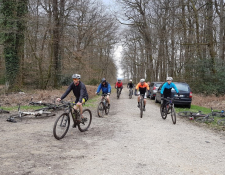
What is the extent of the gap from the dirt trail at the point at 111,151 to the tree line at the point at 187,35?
1604 centimetres

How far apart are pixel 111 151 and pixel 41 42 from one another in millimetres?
16699

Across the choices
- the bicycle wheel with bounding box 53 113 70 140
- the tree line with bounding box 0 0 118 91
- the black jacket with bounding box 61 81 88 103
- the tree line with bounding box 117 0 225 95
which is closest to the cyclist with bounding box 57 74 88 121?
the black jacket with bounding box 61 81 88 103

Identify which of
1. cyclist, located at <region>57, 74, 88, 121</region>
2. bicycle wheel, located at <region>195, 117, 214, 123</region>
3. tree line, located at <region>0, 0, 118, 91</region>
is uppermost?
tree line, located at <region>0, 0, 118, 91</region>

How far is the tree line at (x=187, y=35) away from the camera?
2144cm

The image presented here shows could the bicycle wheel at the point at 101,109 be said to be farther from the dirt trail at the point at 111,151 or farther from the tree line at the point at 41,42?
the tree line at the point at 41,42

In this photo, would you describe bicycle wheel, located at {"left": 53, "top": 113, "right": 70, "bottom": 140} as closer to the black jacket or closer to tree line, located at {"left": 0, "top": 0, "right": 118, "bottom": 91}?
the black jacket

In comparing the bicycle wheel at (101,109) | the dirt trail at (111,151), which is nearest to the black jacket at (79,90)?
the dirt trail at (111,151)

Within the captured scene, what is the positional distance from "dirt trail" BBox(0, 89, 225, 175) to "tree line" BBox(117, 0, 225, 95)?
52.6 ft

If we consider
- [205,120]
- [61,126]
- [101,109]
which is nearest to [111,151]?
[61,126]

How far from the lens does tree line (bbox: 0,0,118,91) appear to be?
17125 mm

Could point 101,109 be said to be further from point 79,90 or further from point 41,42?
point 41,42

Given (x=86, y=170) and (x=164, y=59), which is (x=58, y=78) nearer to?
(x=164, y=59)

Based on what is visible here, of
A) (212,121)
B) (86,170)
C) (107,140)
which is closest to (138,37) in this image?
(212,121)

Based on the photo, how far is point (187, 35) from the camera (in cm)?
2497
